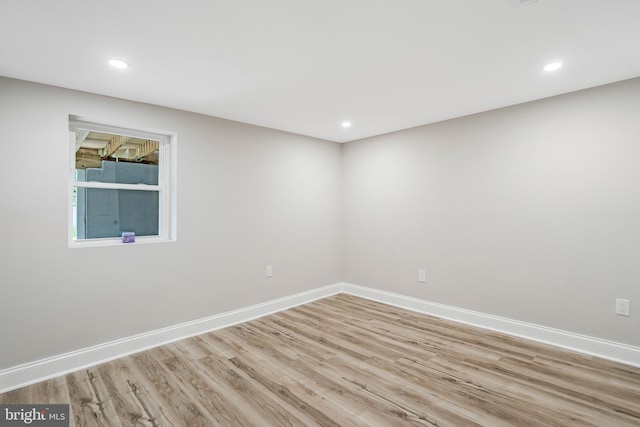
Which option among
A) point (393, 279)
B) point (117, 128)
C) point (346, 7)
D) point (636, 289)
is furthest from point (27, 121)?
point (636, 289)

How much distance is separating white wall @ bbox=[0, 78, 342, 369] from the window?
6.2 inches

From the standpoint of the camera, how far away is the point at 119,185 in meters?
2.99

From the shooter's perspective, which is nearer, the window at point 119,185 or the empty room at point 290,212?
the empty room at point 290,212

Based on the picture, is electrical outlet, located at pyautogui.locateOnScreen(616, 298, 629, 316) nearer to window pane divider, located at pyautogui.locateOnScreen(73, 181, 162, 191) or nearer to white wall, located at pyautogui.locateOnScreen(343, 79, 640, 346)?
white wall, located at pyautogui.locateOnScreen(343, 79, 640, 346)

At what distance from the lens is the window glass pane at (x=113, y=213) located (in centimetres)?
283

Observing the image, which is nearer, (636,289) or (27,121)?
(27,121)

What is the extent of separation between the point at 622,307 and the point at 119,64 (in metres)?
4.34

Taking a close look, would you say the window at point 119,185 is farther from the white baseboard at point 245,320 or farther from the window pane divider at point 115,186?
the white baseboard at point 245,320

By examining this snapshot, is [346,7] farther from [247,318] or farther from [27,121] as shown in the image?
[247,318]

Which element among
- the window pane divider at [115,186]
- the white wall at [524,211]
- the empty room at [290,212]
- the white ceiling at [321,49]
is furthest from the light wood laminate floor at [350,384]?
the white ceiling at [321,49]

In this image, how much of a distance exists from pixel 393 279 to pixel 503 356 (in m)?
1.67

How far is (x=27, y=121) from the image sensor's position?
2.46 metres

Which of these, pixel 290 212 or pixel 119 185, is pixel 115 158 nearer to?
pixel 119 185

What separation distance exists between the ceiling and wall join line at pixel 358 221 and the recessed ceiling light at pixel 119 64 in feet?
2.31
